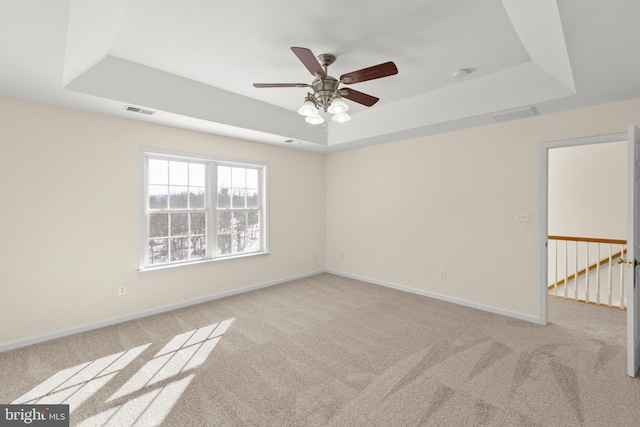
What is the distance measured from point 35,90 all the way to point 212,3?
200cm

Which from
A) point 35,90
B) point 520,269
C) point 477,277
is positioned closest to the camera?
point 35,90

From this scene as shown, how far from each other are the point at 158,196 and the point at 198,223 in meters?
0.66

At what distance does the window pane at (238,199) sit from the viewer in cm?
468

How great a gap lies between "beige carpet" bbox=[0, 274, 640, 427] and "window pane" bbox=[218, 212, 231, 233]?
133 cm

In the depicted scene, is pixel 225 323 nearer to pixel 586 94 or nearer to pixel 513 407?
pixel 513 407

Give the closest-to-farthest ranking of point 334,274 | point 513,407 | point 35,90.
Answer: point 513,407, point 35,90, point 334,274

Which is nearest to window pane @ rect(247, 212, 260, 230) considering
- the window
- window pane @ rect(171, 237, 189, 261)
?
the window

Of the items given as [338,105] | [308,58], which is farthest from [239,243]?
[308,58]

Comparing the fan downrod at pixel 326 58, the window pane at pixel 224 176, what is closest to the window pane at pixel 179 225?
the window pane at pixel 224 176

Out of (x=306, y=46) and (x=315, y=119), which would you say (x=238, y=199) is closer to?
(x=315, y=119)

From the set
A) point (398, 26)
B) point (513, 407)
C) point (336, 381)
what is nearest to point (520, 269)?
point (513, 407)

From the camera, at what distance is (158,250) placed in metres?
3.88

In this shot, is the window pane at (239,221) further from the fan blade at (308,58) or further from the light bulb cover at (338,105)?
the fan blade at (308,58)

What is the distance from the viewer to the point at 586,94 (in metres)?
2.79
